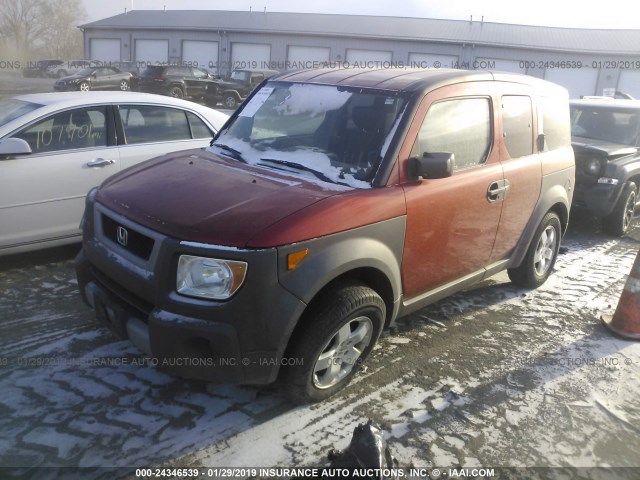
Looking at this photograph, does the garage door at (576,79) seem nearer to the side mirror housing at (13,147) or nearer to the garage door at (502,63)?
the garage door at (502,63)

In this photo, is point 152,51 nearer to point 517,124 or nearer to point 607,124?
point 607,124

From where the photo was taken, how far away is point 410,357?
371 centimetres

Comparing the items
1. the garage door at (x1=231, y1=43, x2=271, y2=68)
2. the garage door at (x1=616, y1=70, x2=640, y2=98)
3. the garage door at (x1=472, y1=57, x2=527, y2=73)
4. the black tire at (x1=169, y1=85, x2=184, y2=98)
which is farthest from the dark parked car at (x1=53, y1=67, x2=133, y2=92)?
the garage door at (x1=616, y1=70, x2=640, y2=98)

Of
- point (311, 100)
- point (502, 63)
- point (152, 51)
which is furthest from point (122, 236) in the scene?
point (152, 51)

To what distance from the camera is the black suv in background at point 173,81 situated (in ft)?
81.1

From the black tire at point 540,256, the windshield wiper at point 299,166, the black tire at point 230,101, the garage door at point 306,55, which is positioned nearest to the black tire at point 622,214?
the black tire at point 540,256

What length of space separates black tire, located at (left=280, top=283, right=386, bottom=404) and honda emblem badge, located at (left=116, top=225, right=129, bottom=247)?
109 centimetres

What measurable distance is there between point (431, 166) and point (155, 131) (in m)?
3.26

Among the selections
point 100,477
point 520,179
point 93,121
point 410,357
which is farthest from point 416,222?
point 93,121

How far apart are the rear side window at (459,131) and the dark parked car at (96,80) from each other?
83.9 feet

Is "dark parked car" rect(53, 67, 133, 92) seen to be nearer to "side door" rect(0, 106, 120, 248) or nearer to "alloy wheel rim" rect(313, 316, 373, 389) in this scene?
"side door" rect(0, 106, 120, 248)

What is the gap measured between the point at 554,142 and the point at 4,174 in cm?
472

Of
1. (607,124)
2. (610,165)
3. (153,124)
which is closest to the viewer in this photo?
(153,124)

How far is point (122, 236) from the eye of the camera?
9.87ft
